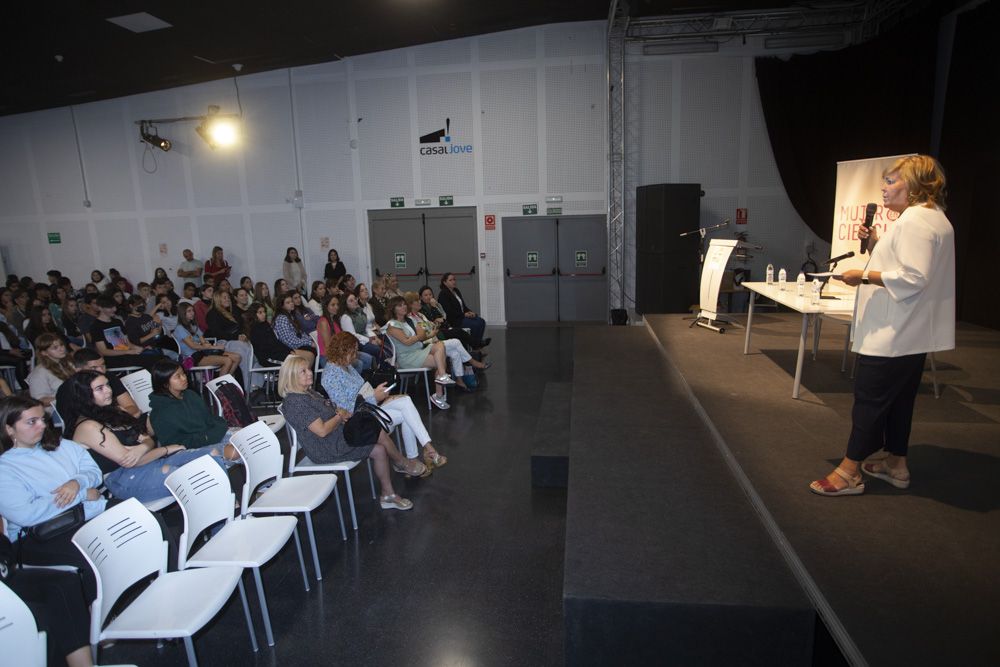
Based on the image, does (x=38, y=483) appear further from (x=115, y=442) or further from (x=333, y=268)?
(x=333, y=268)

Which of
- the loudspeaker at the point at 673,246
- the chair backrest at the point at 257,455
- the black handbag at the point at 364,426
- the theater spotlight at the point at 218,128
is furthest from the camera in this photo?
the theater spotlight at the point at 218,128

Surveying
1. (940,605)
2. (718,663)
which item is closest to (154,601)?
(718,663)

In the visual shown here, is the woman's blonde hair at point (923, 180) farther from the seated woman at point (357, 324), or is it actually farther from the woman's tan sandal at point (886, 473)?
the seated woman at point (357, 324)

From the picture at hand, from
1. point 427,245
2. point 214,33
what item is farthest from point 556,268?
point 214,33

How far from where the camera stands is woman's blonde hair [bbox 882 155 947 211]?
2555 mm

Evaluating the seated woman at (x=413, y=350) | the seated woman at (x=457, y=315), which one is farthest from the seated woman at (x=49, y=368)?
the seated woman at (x=457, y=315)

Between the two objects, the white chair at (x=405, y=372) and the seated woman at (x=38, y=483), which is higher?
the seated woman at (x=38, y=483)

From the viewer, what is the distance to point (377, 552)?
3.51 metres

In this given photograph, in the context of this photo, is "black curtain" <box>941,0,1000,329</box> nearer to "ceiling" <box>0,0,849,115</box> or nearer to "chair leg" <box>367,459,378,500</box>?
"ceiling" <box>0,0,849,115</box>

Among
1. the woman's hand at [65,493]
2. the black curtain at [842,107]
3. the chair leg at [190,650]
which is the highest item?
the black curtain at [842,107]

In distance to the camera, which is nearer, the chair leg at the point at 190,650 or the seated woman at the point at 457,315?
the chair leg at the point at 190,650

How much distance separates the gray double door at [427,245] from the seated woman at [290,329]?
14.5ft

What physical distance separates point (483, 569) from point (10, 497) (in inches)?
89.0

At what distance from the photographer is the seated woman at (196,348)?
246 inches
